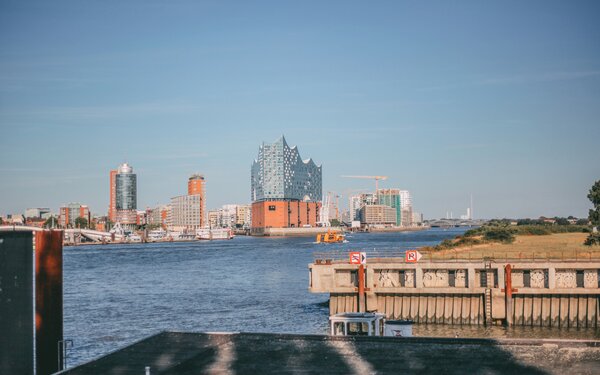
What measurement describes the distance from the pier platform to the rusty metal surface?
1.29 m

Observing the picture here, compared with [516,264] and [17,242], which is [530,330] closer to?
[516,264]

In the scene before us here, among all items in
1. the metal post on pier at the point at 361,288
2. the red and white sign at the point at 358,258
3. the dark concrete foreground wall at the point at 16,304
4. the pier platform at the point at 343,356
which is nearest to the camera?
the pier platform at the point at 343,356

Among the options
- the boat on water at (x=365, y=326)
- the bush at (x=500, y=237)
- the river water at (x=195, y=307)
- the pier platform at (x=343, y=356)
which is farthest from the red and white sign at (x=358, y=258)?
the bush at (x=500, y=237)

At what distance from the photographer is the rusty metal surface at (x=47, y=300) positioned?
73.6ft

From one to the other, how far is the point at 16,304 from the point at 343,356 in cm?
956

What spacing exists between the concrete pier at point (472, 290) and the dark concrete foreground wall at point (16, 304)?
3183 cm

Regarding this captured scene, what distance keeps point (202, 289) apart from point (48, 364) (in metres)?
63.9

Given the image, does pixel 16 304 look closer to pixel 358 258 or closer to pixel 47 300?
pixel 47 300

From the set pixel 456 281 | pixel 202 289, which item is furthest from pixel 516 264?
Answer: pixel 202 289

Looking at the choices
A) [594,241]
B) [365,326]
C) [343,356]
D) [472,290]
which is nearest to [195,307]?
[472,290]

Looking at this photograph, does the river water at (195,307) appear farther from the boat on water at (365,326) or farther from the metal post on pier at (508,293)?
the boat on water at (365,326)

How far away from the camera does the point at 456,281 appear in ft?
164

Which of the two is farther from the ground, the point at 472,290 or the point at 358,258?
the point at 358,258

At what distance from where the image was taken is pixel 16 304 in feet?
70.8
